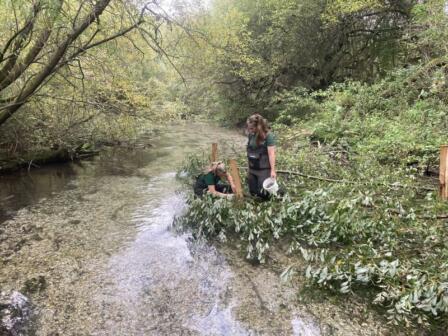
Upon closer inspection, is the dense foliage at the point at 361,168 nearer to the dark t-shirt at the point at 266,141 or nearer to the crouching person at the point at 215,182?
the crouching person at the point at 215,182

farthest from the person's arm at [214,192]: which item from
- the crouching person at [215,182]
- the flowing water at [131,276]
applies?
the flowing water at [131,276]

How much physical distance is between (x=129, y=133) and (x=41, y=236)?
22.8ft

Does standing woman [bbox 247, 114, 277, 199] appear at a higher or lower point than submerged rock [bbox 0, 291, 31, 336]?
higher

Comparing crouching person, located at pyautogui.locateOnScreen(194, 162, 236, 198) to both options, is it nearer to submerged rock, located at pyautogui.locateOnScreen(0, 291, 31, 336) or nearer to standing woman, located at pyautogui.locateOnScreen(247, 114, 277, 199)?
standing woman, located at pyautogui.locateOnScreen(247, 114, 277, 199)

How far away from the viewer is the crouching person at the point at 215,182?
6496 millimetres

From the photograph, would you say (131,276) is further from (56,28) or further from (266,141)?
(56,28)

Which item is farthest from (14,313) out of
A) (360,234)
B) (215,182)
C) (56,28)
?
(56,28)

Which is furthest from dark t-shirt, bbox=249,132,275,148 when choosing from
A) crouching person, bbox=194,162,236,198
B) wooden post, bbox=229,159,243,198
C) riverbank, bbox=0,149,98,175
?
riverbank, bbox=0,149,98,175

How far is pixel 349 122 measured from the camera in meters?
10.7

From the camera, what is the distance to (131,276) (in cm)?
481

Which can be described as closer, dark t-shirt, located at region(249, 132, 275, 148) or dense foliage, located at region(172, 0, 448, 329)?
dense foliage, located at region(172, 0, 448, 329)

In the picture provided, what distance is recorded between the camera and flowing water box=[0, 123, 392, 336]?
3.75 metres

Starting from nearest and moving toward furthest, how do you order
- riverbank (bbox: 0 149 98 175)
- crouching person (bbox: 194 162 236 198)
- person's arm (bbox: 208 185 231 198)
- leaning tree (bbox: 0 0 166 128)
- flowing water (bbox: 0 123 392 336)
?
1. flowing water (bbox: 0 123 392 336)
2. person's arm (bbox: 208 185 231 198)
3. crouching person (bbox: 194 162 236 198)
4. leaning tree (bbox: 0 0 166 128)
5. riverbank (bbox: 0 149 98 175)

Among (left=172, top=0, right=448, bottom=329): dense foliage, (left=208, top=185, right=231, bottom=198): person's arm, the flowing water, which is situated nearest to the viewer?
the flowing water
